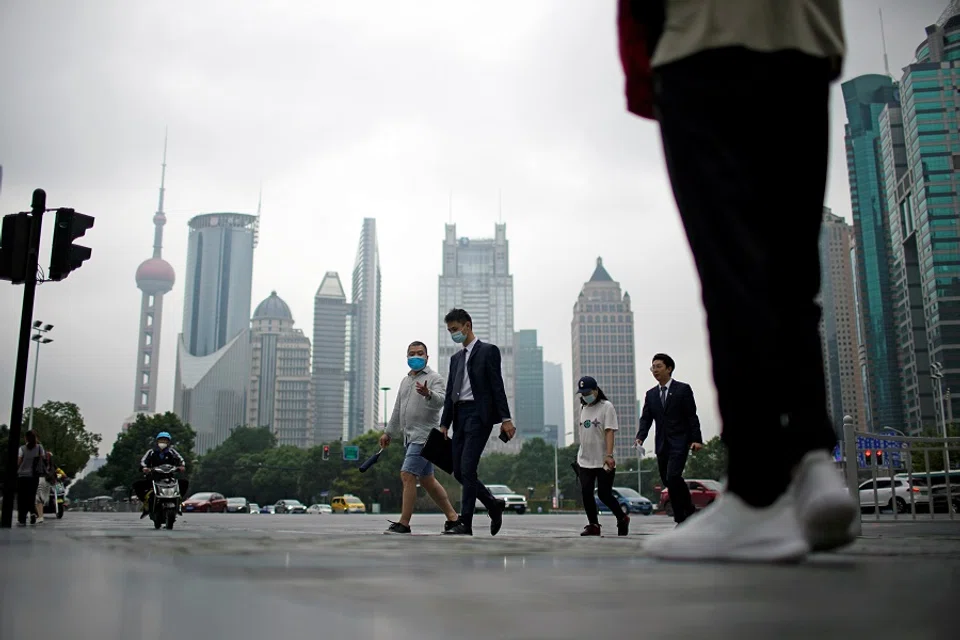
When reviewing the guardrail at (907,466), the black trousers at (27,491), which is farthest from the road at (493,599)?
the black trousers at (27,491)

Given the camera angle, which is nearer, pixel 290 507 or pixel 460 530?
pixel 460 530

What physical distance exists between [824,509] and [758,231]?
1.99ft

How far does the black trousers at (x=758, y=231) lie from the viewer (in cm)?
178

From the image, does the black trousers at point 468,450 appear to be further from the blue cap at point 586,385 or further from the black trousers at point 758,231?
the black trousers at point 758,231

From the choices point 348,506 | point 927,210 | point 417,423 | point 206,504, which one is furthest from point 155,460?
point 927,210

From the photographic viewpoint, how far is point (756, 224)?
186 cm

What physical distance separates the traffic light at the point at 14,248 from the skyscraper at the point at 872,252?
117 metres

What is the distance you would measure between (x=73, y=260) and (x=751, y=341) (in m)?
9.09

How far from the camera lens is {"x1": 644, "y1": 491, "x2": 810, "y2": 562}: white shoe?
164cm

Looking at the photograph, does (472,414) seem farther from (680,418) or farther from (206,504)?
(206,504)

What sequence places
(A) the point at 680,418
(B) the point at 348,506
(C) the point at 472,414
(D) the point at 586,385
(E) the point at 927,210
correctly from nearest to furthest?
(C) the point at 472,414, (A) the point at 680,418, (D) the point at 586,385, (B) the point at 348,506, (E) the point at 927,210

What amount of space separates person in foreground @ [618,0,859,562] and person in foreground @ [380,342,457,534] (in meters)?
5.75

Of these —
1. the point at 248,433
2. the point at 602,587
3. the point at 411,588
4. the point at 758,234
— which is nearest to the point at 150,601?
the point at 411,588

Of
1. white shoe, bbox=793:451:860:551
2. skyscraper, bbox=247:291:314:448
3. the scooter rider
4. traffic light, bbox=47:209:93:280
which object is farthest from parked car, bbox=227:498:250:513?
skyscraper, bbox=247:291:314:448
